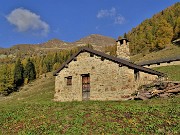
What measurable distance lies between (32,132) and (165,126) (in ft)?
24.2

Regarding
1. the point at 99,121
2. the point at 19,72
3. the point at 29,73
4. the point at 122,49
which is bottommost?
the point at 99,121

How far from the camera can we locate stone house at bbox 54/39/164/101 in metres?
24.8

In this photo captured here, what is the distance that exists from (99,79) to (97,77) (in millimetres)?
320

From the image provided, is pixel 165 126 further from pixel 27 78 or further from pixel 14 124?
pixel 27 78

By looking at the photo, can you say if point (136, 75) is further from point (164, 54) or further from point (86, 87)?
point (164, 54)

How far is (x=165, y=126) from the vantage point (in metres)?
13.4

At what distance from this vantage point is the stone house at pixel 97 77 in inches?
977

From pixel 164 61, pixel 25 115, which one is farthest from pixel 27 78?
pixel 25 115

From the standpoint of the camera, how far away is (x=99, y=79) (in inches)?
1029

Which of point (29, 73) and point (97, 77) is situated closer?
point (97, 77)

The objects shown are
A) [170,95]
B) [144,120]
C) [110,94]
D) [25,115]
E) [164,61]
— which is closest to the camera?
[144,120]

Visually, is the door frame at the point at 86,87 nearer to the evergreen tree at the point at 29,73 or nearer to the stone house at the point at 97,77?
the stone house at the point at 97,77

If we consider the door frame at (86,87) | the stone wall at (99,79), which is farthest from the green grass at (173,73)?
the door frame at (86,87)

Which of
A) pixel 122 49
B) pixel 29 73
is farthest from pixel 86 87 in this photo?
pixel 29 73
